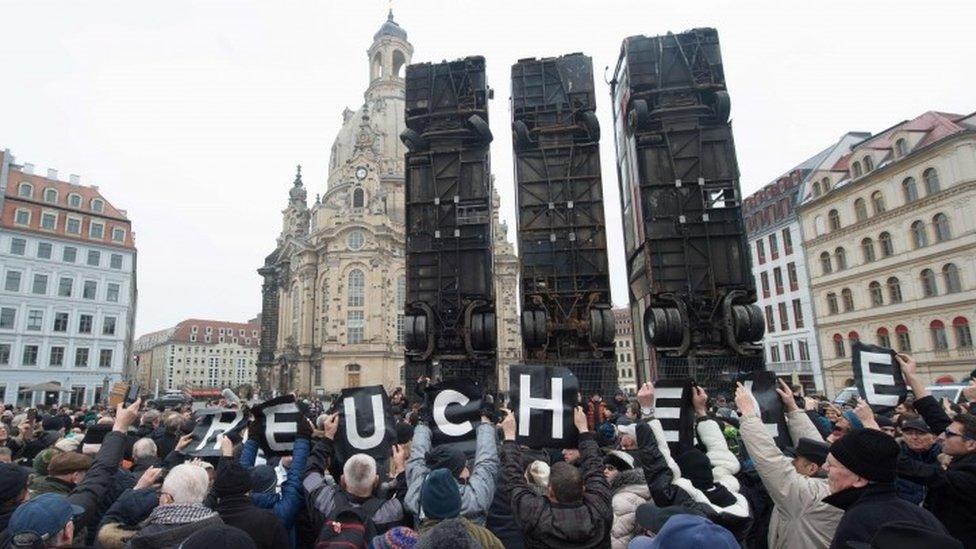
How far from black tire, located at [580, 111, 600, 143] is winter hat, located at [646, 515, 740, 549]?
14418mm

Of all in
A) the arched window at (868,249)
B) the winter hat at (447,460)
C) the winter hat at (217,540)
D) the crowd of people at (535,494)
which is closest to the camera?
the winter hat at (217,540)

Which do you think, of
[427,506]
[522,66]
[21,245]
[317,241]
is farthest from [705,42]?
[317,241]

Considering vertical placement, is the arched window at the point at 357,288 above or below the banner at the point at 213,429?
above

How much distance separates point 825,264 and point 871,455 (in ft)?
125

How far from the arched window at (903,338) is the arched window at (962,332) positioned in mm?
2419

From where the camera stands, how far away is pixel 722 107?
46.5 ft

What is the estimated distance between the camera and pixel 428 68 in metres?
16.6

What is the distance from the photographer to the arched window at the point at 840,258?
33.4m

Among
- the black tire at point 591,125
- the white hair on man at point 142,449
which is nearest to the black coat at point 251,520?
the white hair on man at point 142,449

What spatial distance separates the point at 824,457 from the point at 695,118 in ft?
40.7

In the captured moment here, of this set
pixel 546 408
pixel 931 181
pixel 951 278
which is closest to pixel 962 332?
pixel 951 278

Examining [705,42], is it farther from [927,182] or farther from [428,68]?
[927,182]

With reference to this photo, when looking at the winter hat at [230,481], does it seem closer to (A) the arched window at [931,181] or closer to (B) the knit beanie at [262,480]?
(B) the knit beanie at [262,480]

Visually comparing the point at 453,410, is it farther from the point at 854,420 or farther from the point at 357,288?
the point at 357,288
